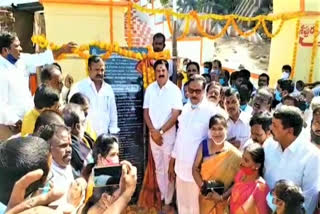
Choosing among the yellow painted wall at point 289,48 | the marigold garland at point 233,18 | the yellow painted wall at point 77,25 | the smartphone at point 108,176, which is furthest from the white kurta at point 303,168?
the yellow painted wall at point 289,48

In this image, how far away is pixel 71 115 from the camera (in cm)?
289

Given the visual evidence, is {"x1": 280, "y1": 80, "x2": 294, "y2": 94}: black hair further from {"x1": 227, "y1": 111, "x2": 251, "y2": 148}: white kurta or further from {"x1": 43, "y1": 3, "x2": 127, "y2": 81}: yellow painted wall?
{"x1": 43, "y1": 3, "x2": 127, "y2": 81}: yellow painted wall

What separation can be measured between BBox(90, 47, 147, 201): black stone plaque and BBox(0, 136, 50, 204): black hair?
3.18 m

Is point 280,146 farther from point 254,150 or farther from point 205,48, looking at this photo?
point 205,48

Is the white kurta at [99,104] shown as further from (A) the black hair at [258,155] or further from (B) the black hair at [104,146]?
(A) the black hair at [258,155]

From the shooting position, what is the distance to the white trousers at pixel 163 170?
15.5 ft

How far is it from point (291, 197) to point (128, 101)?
9.04 feet

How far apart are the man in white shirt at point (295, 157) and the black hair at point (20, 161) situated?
5.32 feet

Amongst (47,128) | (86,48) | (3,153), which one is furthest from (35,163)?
(86,48)

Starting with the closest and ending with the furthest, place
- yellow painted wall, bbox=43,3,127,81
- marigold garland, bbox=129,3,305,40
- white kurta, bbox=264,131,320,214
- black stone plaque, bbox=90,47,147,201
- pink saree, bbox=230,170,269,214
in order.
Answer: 1. white kurta, bbox=264,131,320,214
2. pink saree, bbox=230,170,269,214
3. black stone plaque, bbox=90,47,147,201
4. yellow painted wall, bbox=43,3,127,81
5. marigold garland, bbox=129,3,305,40

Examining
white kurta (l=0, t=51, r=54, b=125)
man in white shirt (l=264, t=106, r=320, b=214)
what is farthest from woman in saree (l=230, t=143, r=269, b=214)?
white kurta (l=0, t=51, r=54, b=125)

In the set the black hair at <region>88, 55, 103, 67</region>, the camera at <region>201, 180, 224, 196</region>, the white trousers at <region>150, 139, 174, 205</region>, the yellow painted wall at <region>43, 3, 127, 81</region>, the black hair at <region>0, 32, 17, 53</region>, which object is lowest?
the white trousers at <region>150, 139, 174, 205</region>

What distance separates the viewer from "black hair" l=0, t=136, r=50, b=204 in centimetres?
150

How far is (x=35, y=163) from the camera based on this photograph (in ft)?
5.07
